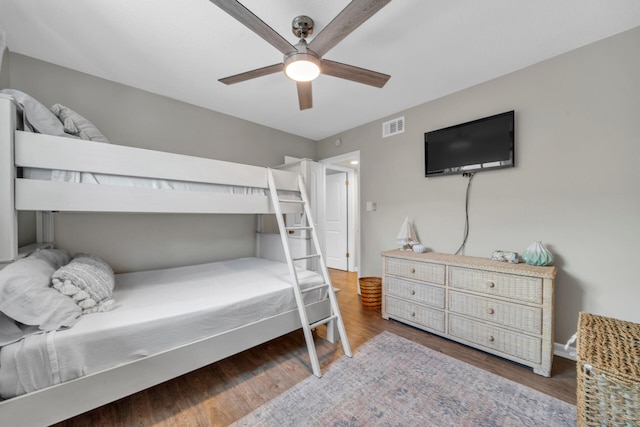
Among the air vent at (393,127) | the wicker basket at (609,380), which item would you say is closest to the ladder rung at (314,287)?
the wicker basket at (609,380)

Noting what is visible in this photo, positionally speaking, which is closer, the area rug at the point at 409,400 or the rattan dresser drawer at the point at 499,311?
the area rug at the point at 409,400

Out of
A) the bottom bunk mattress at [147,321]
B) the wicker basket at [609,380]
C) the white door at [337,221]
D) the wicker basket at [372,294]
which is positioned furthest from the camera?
the white door at [337,221]

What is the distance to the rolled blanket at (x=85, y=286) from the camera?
4.40 ft

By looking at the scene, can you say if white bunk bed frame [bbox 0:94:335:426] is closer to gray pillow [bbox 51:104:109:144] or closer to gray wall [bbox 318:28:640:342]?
gray pillow [bbox 51:104:109:144]

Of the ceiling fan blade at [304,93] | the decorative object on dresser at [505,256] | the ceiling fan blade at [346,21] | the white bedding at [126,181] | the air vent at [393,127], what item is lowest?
the decorative object on dresser at [505,256]

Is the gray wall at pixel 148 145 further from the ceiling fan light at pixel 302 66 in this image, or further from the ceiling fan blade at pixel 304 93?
the ceiling fan light at pixel 302 66

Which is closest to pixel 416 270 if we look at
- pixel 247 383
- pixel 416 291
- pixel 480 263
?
pixel 416 291

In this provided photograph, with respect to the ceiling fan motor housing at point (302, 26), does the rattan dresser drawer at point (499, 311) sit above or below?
below

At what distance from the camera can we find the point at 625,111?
172 cm

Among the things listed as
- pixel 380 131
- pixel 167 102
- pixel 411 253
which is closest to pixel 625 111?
pixel 411 253

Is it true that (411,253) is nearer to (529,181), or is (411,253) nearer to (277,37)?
(529,181)

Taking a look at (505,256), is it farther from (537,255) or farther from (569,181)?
(569,181)

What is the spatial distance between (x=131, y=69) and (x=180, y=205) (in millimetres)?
1454

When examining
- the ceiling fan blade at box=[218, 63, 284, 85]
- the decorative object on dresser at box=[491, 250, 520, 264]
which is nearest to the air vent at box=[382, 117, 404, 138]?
the decorative object on dresser at box=[491, 250, 520, 264]
